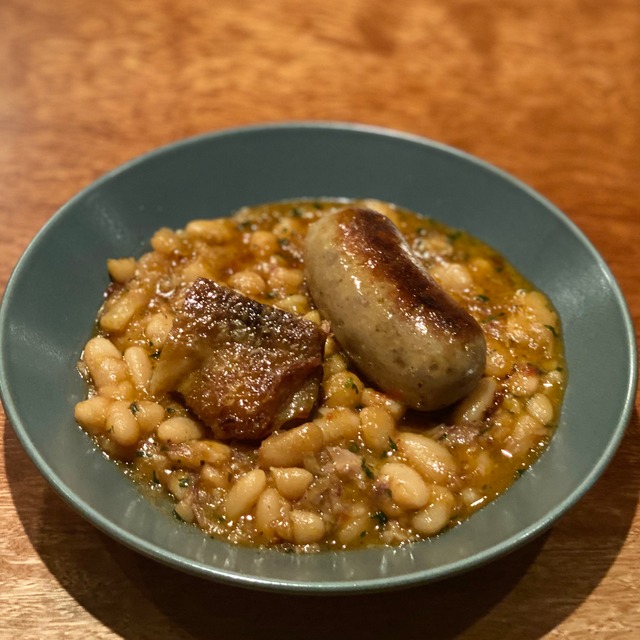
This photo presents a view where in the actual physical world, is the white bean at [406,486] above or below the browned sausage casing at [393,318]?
below

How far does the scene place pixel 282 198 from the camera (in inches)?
123

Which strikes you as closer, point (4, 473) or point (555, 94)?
point (4, 473)

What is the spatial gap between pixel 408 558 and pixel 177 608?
0.69 m

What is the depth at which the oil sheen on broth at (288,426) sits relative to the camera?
6.74 feet

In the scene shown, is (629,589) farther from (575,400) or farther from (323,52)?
(323,52)

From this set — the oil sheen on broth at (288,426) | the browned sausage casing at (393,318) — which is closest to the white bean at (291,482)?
the oil sheen on broth at (288,426)

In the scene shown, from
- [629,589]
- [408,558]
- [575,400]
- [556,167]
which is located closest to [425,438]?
[408,558]

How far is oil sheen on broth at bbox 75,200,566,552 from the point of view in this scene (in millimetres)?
2055

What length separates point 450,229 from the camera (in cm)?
305

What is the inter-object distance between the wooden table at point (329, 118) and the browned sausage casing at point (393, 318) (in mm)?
606

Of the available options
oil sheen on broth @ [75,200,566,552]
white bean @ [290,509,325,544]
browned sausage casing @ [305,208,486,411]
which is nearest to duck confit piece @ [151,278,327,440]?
oil sheen on broth @ [75,200,566,552]

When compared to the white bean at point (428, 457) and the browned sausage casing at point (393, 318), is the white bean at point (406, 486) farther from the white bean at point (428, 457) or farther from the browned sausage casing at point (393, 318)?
the browned sausage casing at point (393, 318)

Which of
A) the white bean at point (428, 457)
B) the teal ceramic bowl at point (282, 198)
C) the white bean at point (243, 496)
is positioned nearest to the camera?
the teal ceramic bowl at point (282, 198)

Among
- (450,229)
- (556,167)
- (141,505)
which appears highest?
(556,167)
